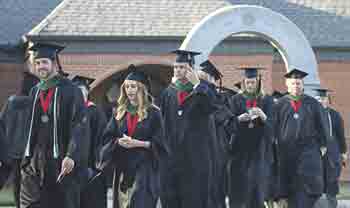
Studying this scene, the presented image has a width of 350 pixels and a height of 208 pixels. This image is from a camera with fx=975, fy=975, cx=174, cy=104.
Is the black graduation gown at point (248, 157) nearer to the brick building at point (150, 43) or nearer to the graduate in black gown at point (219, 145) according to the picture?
the graduate in black gown at point (219, 145)

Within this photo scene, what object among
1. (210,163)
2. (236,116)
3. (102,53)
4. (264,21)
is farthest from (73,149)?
(102,53)

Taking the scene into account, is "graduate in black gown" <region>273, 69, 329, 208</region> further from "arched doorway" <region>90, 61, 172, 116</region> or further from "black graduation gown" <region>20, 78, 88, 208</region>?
"arched doorway" <region>90, 61, 172, 116</region>

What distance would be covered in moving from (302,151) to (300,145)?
90 millimetres

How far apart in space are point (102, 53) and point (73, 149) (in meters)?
14.4

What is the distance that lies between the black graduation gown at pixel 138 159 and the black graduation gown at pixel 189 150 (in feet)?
1.85

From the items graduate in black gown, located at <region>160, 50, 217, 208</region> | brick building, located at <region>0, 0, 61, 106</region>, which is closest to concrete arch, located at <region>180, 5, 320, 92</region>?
brick building, located at <region>0, 0, 61, 106</region>

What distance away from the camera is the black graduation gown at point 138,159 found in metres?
10.6

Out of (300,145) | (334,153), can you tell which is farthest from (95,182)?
(334,153)

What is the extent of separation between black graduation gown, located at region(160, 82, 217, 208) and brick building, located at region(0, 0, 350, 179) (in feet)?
38.0

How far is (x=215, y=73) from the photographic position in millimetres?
13930

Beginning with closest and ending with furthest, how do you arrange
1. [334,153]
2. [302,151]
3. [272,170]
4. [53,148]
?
[53,148] < [302,151] < [272,170] < [334,153]

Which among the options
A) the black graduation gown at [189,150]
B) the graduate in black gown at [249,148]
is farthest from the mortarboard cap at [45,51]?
the graduate in black gown at [249,148]

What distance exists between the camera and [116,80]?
81.8ft

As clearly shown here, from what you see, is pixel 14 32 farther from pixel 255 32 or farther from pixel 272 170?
pixel 272 170
